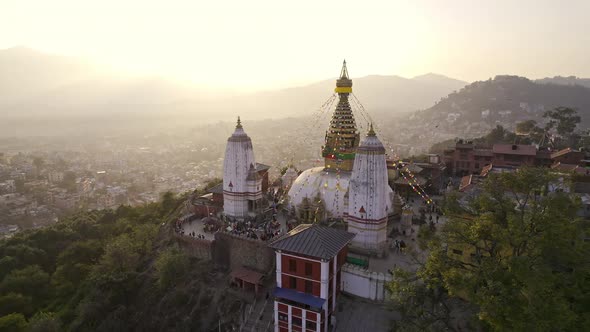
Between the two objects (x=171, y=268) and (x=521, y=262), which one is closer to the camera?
(x=521, y=262)

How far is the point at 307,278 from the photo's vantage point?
21.7 meters

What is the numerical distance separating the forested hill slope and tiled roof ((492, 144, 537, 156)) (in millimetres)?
34769

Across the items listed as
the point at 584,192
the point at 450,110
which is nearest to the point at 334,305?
the point at 584,192

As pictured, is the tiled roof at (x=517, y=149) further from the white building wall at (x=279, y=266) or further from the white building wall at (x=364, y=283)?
the white building wall at (x=279, y=266)

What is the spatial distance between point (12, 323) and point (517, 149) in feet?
166

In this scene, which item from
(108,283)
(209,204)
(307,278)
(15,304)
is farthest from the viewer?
(209,204)

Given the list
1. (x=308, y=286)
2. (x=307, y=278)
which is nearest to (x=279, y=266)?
(x=307, y=278)

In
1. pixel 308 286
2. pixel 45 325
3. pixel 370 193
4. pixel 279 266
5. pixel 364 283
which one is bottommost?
pixel 45 325

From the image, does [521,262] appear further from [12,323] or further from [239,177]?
[12,323]

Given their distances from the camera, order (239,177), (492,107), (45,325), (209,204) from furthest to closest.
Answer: (492,107) < (209,204) < (239,177) < (45,325)

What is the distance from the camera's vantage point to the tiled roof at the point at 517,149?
42.9 metres

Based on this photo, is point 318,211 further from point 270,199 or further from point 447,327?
point 447,327

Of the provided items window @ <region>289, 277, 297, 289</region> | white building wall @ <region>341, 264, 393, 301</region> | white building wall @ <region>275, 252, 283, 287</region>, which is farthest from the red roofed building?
white building wall @ <region>275, 252, 283, 287</region>

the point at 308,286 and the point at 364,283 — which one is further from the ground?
the point at 308,286
